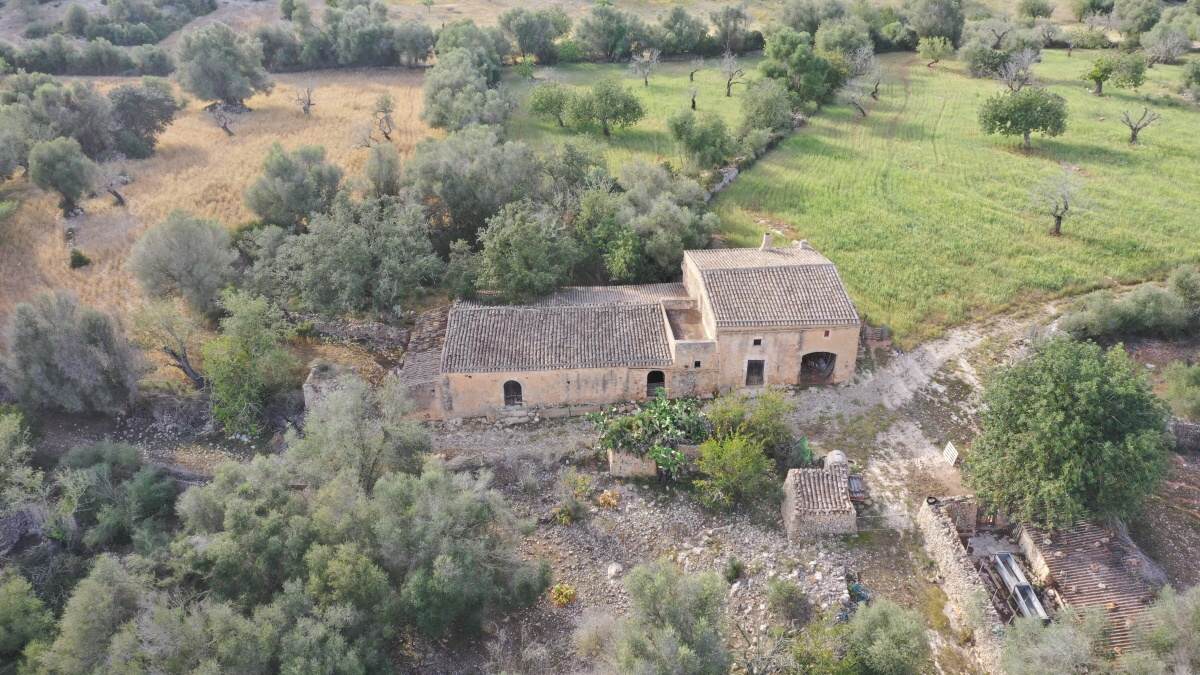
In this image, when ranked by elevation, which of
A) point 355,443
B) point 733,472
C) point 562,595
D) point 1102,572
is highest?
point 355,443

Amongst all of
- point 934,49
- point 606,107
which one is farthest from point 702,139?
point 934,49

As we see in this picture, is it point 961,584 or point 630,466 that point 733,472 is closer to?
point 630,466

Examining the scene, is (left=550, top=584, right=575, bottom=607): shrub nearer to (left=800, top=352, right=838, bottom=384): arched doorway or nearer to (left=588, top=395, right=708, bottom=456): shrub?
(left=588, top=395, right=708, bottom=456): shrub

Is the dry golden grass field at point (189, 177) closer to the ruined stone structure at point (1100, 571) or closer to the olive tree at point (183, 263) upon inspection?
the olive tree at point (183, 263)

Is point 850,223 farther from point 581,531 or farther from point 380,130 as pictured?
point 380,130

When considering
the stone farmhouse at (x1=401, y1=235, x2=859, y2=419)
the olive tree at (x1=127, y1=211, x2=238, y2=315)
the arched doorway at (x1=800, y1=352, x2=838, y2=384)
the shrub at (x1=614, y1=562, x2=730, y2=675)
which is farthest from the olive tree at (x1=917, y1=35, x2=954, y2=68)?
the shrub at (x1=614, y1=562, x2=730, y2=675)

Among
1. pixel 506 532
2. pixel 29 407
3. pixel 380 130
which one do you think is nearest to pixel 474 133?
pixel 380 130
